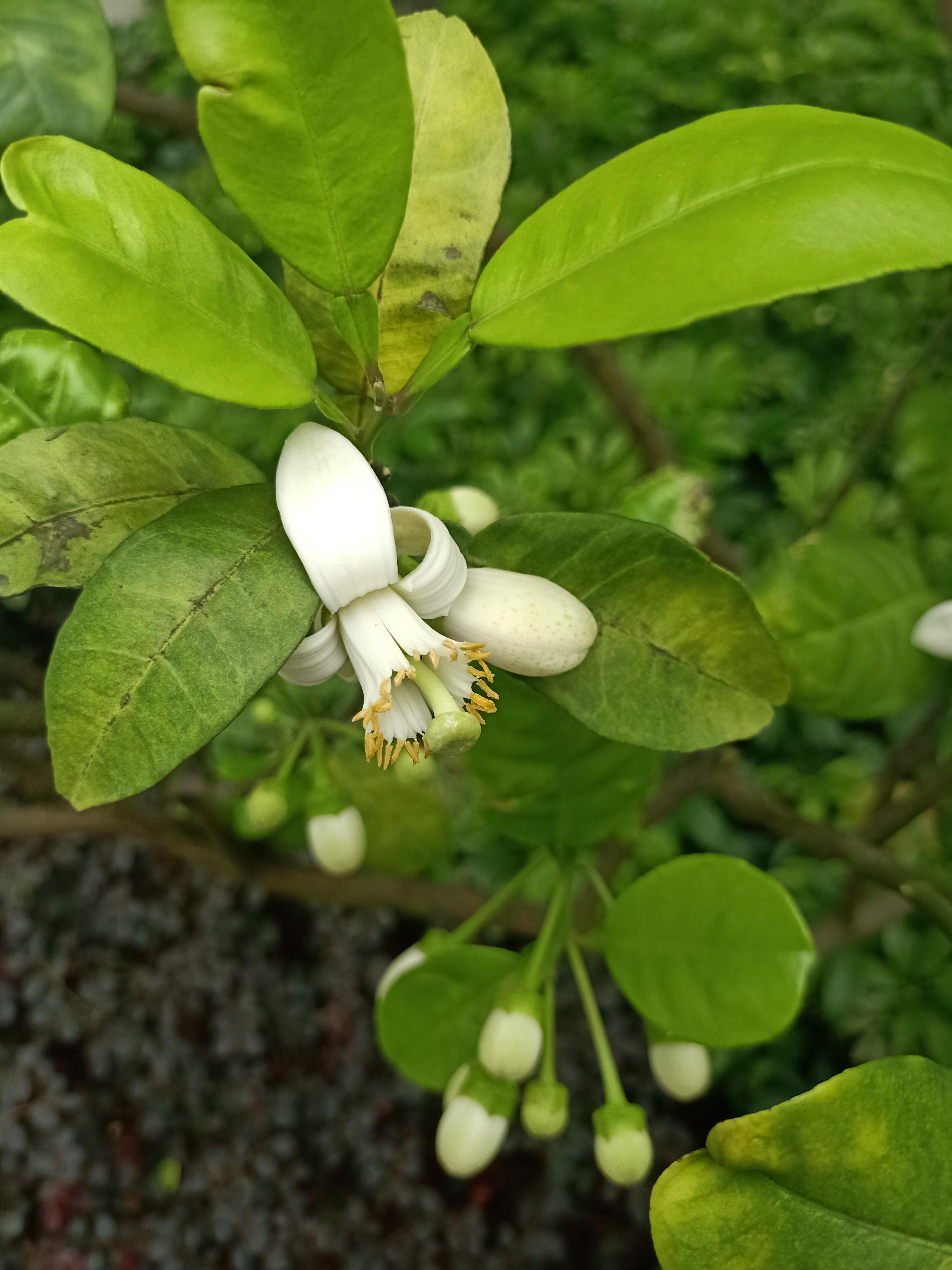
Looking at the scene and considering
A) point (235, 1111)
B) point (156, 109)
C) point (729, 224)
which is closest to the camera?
point (729, 224)

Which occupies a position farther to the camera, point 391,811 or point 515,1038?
point 391,811

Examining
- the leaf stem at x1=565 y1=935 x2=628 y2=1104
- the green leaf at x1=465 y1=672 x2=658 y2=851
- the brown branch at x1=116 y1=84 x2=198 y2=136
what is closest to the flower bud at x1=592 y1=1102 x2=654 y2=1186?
the leaf stem at x1=565 y1=935 x2=628 y2=1104

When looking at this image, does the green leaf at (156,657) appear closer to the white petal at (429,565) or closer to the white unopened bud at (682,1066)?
the white petal at (429,565)

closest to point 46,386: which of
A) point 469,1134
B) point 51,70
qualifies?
point 51,70

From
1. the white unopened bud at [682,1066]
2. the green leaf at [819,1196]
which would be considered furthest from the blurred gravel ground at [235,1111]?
the green leaf at [819,1196]

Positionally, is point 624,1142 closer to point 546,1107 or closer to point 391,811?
point 546,1107

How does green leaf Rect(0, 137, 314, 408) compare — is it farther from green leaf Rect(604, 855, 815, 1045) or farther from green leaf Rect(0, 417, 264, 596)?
green leaf Rect(604, 855, 815, 1045)
